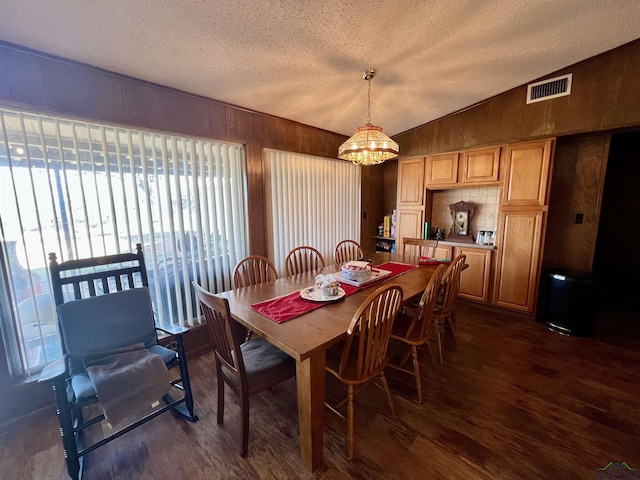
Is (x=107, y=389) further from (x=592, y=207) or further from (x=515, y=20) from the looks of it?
(x=592, y=207)

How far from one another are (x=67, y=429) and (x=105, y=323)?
1.86 feet

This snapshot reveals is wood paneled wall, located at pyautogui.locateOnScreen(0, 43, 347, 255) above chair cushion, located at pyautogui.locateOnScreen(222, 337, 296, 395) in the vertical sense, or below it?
above

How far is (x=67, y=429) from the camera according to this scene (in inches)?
53.2

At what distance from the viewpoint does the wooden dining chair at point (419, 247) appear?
10.1 feet

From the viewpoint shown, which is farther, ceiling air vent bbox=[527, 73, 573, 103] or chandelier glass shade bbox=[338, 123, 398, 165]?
ceiling air vent bbox=[527, 73, 573, 103]

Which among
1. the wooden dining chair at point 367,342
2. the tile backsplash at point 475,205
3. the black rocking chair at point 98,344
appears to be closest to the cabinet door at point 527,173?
the tile backsplash at point 475,205

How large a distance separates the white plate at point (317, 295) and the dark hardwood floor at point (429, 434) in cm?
80

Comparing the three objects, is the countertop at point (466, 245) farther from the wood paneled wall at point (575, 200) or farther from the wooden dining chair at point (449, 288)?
the wooden dining chair at point (449, 288)

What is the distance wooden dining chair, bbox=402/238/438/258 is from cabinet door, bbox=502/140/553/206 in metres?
1.03

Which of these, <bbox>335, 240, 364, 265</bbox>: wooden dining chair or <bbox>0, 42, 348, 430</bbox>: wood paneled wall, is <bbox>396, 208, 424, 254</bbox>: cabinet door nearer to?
<bbox>335, 240, 364, 265</bbox>: wooden dining chair

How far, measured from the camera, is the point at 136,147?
2.14 meters

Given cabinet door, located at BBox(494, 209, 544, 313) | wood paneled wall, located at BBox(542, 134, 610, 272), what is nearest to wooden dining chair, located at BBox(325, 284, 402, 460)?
cabinet door, located at BBox(494, 209, 544, 313)

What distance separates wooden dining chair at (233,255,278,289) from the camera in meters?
2.32

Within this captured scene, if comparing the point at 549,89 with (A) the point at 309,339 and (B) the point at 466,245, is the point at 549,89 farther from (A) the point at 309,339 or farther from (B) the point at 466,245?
Result: (A) the point at 309,339
